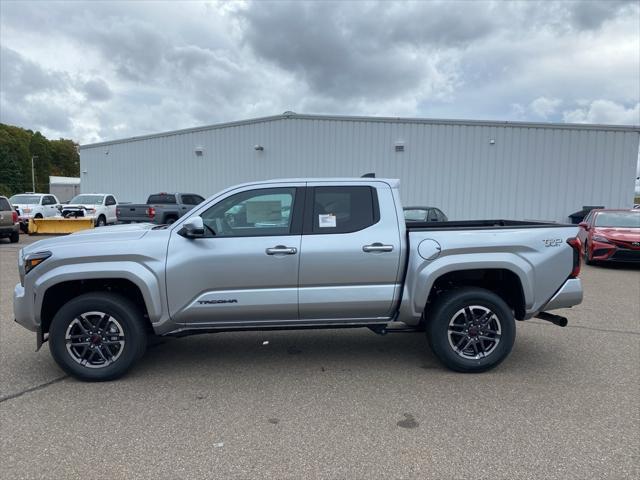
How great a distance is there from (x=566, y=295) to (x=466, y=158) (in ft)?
46.0

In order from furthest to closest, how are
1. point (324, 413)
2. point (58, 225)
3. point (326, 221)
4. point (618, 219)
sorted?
point (58, 225) → point (618, 219) → point (326, 221) → point (324, 413)

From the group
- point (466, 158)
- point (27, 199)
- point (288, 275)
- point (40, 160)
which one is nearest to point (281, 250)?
point (288, 275)

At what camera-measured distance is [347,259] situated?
13.5ft

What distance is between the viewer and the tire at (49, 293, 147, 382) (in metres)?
3.98

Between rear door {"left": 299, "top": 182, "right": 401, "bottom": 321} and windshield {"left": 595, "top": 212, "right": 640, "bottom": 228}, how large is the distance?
10195 mm

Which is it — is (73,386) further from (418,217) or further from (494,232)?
(418,217)

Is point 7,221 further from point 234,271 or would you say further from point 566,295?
point 566,295

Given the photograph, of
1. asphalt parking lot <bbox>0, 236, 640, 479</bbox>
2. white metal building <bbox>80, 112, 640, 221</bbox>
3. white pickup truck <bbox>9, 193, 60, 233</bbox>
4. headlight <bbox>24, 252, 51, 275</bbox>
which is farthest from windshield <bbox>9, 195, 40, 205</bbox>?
headlight <bbox>24, 252, 51, 275</bbox>

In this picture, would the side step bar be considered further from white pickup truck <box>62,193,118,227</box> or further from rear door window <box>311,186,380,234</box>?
white pickup truck <box>62,193,118,227</box>

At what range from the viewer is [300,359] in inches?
185

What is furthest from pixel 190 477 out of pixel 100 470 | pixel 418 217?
pixel 418 217

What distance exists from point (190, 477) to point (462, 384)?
2465mm

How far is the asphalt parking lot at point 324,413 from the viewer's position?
282 centimetres

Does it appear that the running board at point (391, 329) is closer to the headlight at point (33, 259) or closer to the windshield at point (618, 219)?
the headlight at point (33, 259)
